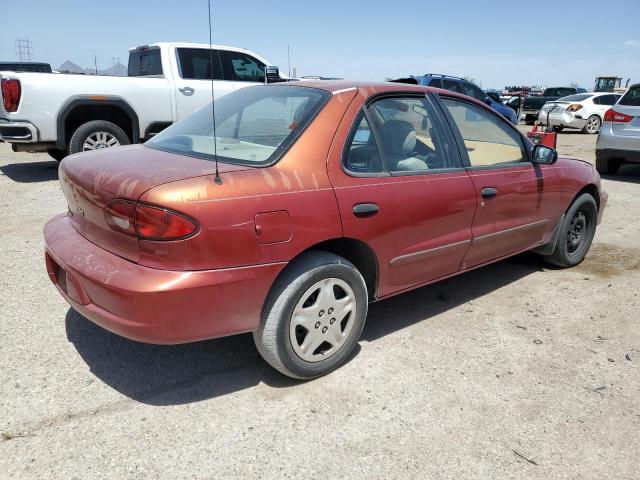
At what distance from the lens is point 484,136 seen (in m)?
3.86

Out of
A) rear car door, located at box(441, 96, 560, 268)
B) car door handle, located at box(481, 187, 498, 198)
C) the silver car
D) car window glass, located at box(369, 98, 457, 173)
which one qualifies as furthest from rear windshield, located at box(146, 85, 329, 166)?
the silver car

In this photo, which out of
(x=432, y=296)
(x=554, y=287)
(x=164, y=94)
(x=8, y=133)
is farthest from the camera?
(x=164, y=94)

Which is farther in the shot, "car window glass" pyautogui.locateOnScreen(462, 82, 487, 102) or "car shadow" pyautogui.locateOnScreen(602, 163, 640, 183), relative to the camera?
"car window glass" pyautogui.locateOnScreen(462, 82, 487, 102)

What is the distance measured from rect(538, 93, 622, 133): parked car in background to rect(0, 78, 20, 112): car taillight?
16006mm

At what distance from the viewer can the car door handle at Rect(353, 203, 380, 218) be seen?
2.79m

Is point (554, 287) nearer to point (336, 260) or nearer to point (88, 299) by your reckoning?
point (336, 260)

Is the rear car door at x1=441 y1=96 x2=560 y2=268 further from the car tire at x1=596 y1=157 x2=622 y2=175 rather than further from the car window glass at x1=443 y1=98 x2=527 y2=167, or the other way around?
the car tire at x1=596 y1=157 x2=622 y2=175

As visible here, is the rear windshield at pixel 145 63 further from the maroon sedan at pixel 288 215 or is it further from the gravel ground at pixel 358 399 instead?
the maroon sedan at pixel 288 215

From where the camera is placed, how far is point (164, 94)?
826 cm

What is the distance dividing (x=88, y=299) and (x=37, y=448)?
667 millimetres

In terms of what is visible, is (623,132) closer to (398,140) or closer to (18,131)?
(398,140)

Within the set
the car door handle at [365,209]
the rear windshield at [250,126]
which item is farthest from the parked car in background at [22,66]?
the car door handle at [365,209]

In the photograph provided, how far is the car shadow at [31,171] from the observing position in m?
8.05

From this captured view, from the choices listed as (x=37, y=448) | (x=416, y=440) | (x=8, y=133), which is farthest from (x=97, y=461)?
(x=8, y=133)
